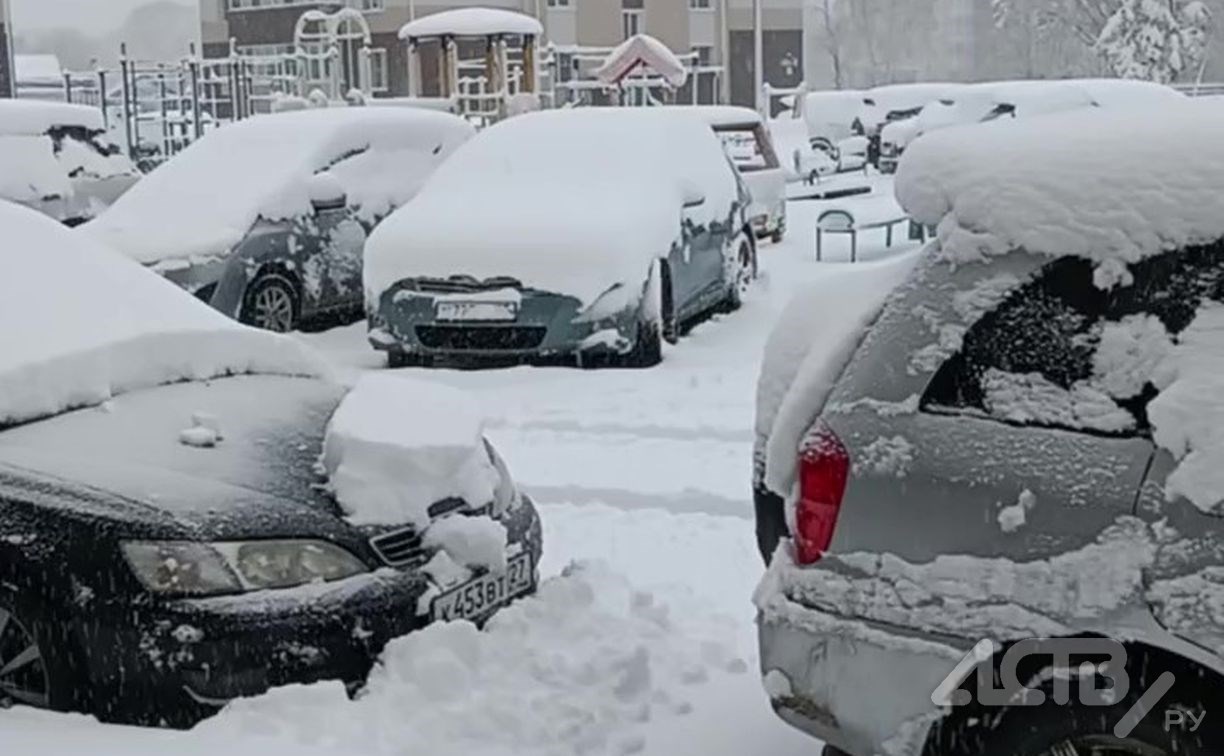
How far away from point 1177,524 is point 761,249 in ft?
47.4

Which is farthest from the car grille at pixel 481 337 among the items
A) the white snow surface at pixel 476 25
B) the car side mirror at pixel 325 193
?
the white snow surface at pixel 476 25

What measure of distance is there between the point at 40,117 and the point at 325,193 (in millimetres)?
5454

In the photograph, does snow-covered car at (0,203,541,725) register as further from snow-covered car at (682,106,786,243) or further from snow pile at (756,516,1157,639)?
snow-covered car at (682,106,786,243)

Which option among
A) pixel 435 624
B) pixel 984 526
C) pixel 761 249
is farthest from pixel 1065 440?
pixel 761 249

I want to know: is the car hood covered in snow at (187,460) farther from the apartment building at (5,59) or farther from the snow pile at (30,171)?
the apartment building at (5,59)

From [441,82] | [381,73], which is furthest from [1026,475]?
[381,73]

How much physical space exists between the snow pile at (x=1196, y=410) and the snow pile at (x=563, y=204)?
266 inches

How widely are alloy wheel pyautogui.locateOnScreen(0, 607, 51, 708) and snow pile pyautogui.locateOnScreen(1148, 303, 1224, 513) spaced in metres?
2.83

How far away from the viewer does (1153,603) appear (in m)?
3.08

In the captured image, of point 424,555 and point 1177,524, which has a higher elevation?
point 1177,524

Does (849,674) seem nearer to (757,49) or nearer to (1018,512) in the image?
(1018,512)

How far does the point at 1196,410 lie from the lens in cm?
308

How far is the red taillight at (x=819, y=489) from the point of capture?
11.2ft

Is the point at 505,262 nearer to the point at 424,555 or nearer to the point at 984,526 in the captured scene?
the point at 424,555
